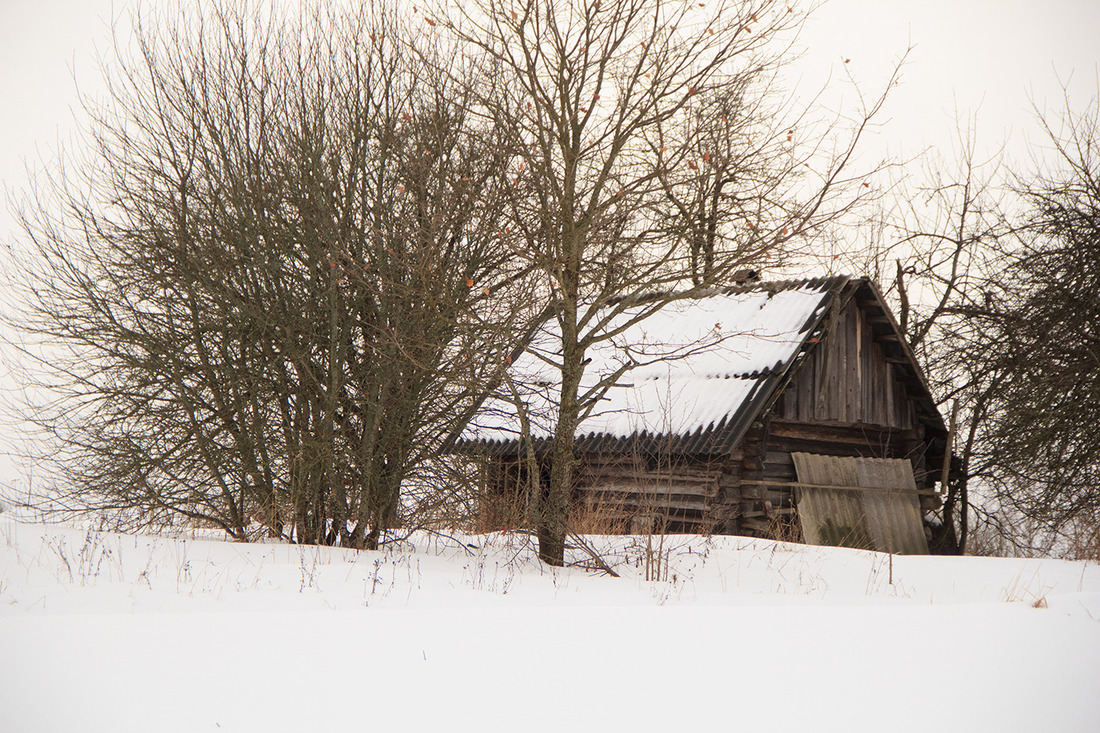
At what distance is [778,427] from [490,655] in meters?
10.2

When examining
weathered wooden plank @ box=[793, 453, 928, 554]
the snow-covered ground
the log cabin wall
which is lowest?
the snow-covered ground

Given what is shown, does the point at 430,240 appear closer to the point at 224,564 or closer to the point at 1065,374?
the point at 224,564

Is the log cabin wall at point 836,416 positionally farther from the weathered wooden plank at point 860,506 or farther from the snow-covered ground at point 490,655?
the snow-covered ground at point 490,655

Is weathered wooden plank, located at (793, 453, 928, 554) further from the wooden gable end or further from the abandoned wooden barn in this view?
the wooden gable end

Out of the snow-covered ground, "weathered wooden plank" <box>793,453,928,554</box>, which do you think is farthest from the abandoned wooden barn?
the snow-covered ground

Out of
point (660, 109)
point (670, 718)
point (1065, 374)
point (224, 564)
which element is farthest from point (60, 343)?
point (1065, 374)

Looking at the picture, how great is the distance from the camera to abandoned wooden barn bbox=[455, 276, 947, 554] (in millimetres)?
13211

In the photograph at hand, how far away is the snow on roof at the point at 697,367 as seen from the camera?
12977mm

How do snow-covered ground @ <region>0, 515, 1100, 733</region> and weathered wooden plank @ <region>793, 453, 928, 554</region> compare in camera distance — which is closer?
snow-covered ground @ <region>0, 515, 1100, 733</region>

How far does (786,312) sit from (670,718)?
11147mm

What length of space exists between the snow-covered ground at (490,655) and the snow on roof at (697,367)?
5465mm

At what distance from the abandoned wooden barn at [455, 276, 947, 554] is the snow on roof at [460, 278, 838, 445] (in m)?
0.04

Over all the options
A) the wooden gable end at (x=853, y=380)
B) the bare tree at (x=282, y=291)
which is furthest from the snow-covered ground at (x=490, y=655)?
the wooden gable end at (x=853, y=380)

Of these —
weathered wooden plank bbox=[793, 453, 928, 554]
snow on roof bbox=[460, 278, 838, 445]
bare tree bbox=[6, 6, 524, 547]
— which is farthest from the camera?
weathered wooden plank bbox=[793, 453, 928, 554]
